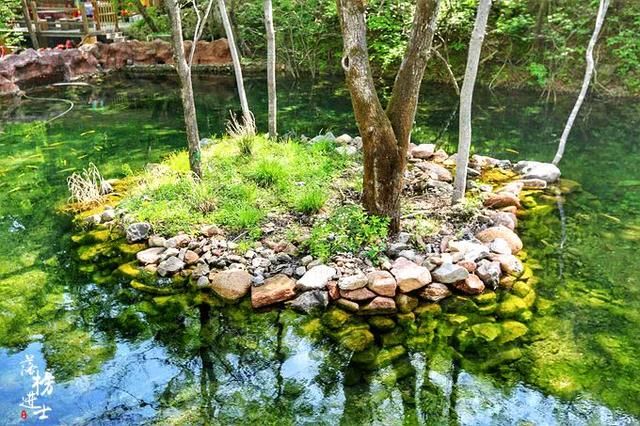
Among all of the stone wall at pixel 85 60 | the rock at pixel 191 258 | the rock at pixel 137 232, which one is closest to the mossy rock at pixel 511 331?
the rock at pixel 191 258

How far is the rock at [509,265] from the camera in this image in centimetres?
526

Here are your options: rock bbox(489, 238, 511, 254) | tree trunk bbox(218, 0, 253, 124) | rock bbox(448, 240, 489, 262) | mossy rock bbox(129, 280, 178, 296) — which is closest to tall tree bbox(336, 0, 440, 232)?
rock bbox(448, 240, 489, 262)

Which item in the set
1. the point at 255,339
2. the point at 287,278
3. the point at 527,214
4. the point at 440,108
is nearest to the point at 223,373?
the point at 255,339

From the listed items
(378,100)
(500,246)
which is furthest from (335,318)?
(378,100)

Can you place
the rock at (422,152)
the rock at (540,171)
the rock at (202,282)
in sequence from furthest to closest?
the rock at (422,152) → the rock at (540,171) → the rock at (202,282)

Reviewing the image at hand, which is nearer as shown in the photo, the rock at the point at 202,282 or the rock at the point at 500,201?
the rock at the point at 202,282

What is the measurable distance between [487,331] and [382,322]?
2.90ft

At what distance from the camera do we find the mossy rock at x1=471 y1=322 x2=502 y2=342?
445 cm

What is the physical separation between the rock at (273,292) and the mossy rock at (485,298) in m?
1.69

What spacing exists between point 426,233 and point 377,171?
919mm

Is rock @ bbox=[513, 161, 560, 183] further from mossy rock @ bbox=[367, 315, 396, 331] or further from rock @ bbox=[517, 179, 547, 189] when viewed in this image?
mossy rock @ bbox=[367, 315, 396, 331]

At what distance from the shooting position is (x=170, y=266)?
17.7ft

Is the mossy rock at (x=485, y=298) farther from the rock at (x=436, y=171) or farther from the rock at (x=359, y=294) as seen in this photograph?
the rock at (x=436, y=171)

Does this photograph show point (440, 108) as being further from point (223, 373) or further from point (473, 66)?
point (223, 373)
